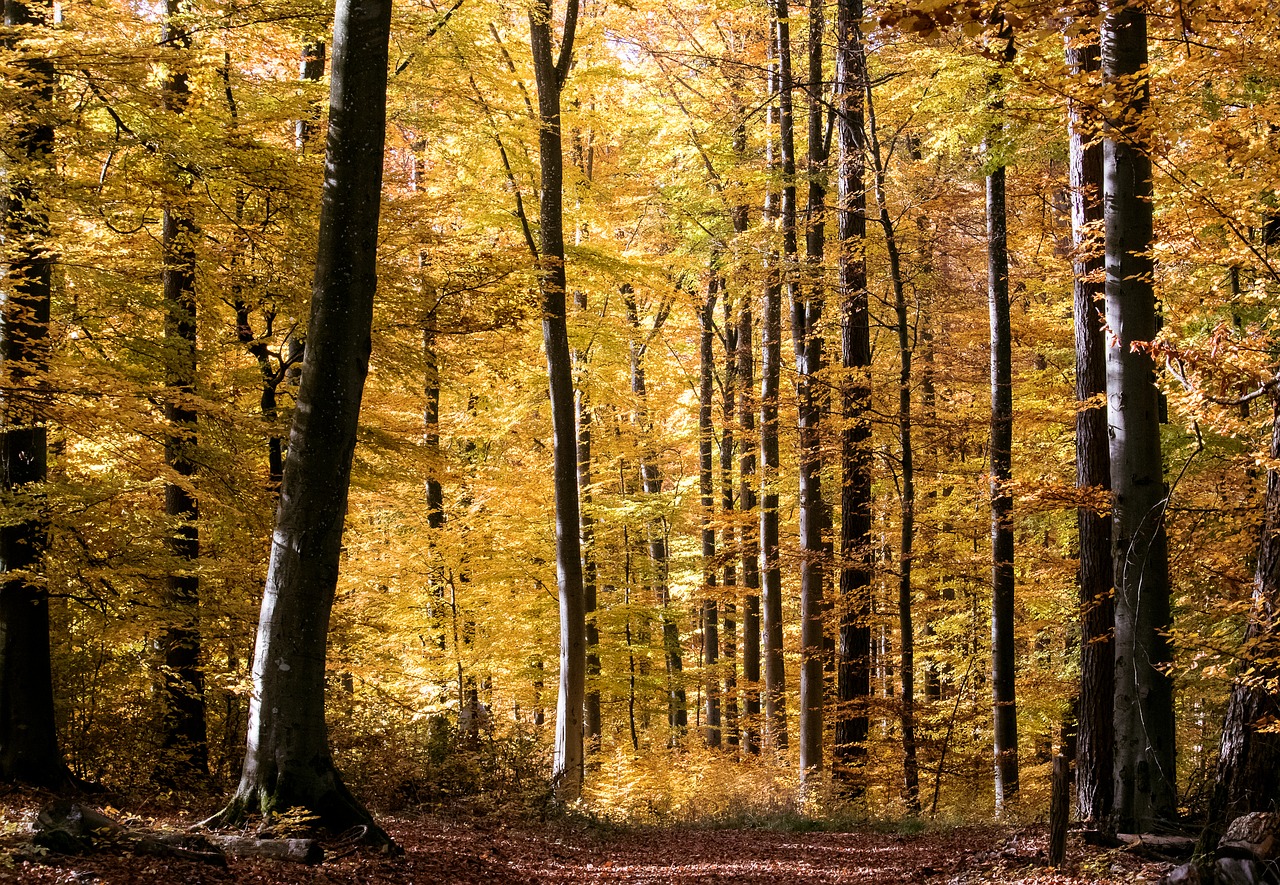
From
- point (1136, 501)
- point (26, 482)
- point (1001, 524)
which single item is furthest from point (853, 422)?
point (26, 482)

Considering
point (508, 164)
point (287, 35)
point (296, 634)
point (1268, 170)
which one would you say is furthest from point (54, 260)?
point (1268, 170)

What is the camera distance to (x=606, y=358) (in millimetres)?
16688

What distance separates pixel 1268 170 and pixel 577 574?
7.83 metres

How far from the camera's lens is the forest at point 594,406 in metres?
6.21

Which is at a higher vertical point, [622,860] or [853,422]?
[853,422]

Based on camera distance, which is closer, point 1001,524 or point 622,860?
point 622,860

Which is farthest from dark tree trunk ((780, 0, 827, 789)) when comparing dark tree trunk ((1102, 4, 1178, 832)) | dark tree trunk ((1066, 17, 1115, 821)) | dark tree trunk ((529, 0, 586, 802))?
dark tree trunk ((1102, 4, 1178, 832))

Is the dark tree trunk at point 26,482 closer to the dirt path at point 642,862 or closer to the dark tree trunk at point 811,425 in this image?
the dirt path at point 642,862

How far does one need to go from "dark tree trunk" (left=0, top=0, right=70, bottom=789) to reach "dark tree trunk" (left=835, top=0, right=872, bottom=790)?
8776 millimetres

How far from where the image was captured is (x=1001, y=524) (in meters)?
11.4

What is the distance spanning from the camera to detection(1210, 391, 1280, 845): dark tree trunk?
6.09 metres

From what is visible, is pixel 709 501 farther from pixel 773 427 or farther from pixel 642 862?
pixel 642 862

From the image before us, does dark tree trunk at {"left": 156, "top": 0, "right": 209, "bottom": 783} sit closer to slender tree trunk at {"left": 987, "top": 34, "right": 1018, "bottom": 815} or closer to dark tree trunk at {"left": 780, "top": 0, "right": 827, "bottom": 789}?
dark tree trunk at {"left": 780, "top": 0, "right": 827, "bottom": 789}

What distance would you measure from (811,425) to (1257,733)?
6855 millimetres
